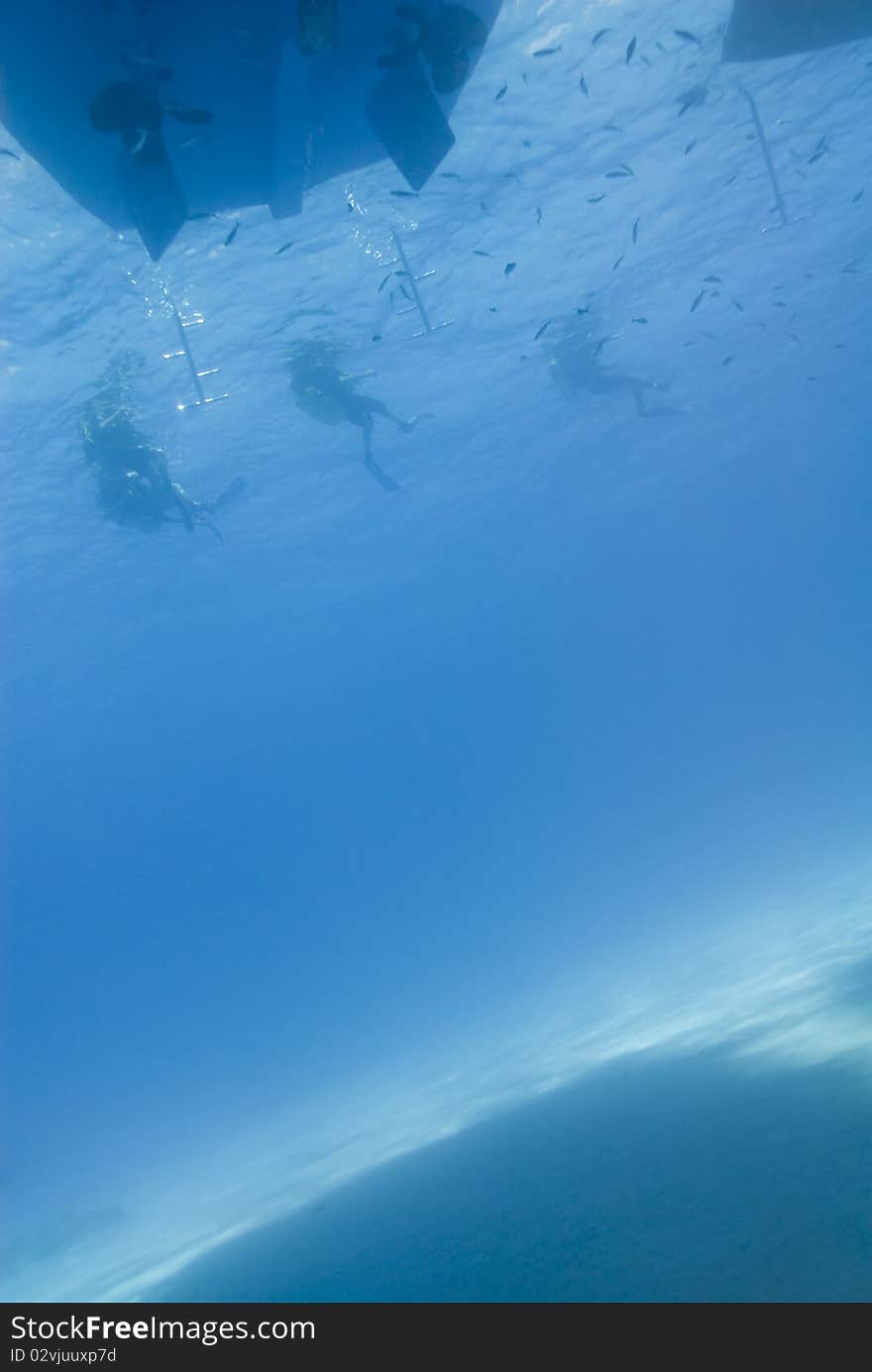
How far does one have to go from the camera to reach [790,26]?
796cm

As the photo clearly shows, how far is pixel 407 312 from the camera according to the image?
18203 mm

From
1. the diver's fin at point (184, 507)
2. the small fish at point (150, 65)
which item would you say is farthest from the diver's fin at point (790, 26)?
the diver's fin at point (184, 507)

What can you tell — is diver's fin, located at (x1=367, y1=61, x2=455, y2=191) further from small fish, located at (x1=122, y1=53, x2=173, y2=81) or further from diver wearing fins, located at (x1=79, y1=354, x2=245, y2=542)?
diver wearing fins, located at (x1=79, y1=354, x2=245, y2=542)

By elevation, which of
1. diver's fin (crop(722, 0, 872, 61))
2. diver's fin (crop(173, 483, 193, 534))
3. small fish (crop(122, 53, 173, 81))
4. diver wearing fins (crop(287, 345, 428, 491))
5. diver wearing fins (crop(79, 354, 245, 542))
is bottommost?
small fish (crop(122, 53, 173, 81))

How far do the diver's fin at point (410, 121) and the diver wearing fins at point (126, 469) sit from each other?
8656 millimetres

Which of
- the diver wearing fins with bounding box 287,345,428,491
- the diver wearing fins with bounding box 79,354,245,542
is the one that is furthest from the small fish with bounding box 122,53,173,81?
the diver wearing fins with bounding box 287,345,428,491

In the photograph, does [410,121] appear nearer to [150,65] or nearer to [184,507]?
[150,65]

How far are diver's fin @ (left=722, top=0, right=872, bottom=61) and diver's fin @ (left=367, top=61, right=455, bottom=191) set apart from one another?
357 cm

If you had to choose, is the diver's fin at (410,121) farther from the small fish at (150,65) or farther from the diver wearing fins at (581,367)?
the diver wearing fins at (581,367)

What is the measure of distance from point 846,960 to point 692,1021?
7.39 ft

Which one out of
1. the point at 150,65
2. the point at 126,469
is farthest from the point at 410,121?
the point at 126,469

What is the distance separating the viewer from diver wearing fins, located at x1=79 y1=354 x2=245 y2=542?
14.2 metres

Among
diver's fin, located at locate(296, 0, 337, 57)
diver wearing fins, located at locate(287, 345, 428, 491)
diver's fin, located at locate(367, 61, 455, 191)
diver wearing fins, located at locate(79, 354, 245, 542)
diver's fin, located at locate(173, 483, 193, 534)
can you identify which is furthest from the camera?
diver wearing fins, located at locate(287, 345, 428, 491)
